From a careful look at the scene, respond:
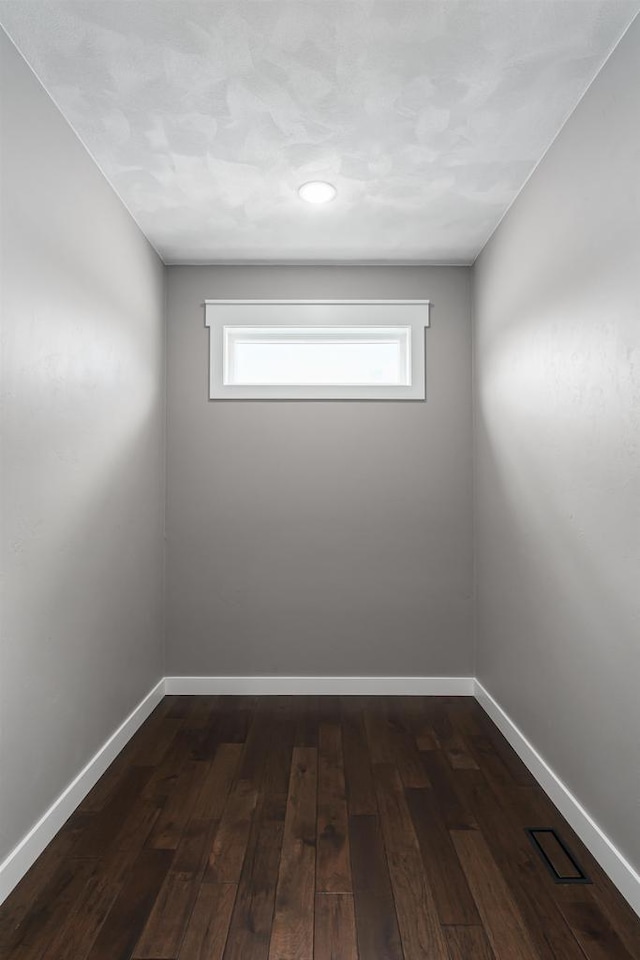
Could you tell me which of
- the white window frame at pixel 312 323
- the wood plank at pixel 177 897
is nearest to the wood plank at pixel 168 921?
the wood plank at pixel 177 897

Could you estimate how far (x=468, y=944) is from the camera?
165 cm

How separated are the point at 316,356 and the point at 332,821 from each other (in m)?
2.55

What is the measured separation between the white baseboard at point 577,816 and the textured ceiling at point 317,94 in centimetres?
252

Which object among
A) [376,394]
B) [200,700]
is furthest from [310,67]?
[200,700]

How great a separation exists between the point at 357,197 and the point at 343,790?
2629 millimetres

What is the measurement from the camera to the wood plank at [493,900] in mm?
1645

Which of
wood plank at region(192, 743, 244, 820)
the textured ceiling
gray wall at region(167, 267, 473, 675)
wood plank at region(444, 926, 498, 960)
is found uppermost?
the textured ceiling

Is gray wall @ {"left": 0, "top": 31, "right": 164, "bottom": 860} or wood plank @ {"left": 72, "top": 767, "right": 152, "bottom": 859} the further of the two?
wood plank @ {"left": 72, "top": 767, "right": 152, "bottom": 859}

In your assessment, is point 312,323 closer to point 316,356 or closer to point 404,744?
point 316,356

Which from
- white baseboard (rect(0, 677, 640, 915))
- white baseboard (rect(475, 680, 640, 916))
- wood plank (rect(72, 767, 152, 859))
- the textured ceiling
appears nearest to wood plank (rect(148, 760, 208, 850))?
wood plank (rect(72, 767, 152, 859))

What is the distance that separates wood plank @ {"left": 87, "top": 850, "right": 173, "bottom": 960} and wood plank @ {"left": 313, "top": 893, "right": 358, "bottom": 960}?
19.6 inches

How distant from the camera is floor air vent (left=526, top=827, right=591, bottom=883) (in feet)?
6.33

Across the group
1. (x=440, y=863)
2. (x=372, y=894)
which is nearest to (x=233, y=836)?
(x=372, y=894)

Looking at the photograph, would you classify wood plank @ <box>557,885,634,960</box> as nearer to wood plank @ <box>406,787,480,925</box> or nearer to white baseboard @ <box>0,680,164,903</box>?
wood plank @ <box>406,787,480,925</box>
